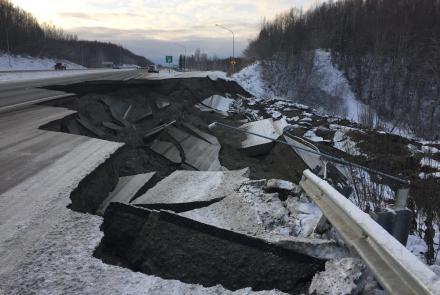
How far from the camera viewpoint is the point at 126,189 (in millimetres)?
5988

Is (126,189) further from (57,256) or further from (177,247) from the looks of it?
(57,256)

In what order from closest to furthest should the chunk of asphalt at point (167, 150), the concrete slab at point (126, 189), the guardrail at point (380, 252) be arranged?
the guardrail at point (380, 252)
the concrete slab at point (126, 189)
the chunk of asphalt at point (167, 150)

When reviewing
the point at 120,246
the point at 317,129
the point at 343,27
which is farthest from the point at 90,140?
the point at 343,27

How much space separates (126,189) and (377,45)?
233 feet

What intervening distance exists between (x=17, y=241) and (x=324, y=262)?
263cm

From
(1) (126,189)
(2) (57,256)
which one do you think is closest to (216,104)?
(1) (126,189)

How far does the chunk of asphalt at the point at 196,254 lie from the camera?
3.46 metres

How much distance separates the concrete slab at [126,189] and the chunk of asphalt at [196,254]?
47.9 inches

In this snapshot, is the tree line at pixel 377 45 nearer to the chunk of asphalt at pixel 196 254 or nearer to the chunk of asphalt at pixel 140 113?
the chunk of asphalt at pixel 140 113

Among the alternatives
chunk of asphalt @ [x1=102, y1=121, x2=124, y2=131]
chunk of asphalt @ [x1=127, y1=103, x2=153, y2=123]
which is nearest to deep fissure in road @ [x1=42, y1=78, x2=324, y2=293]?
chunk of asphalt @ [x1=102, y1=121, x2=124, y2=131]

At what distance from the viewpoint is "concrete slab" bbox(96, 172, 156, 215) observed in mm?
5521

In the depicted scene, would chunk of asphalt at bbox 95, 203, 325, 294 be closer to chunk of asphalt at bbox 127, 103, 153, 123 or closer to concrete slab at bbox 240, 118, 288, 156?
concrete slab at bbox 240, 118, 288, 156

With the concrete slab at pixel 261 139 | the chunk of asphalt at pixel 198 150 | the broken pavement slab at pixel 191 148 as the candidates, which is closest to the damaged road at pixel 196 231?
the broken pavement slab at pixel 191 148

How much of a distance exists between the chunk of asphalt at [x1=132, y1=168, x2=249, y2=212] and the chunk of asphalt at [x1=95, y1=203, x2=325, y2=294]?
0.91m
